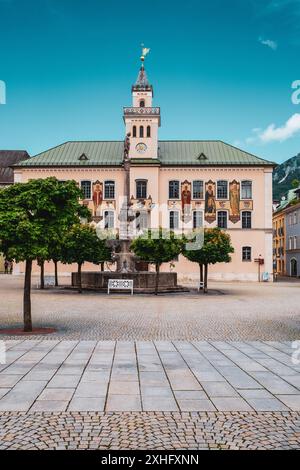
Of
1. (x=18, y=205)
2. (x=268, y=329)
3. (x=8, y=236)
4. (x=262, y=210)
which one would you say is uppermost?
(x=262, y=210)

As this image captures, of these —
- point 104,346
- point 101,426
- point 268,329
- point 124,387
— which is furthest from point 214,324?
point 101,426

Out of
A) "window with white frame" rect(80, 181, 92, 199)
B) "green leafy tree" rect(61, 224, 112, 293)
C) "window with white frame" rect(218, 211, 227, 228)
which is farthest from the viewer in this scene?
"window with white frame" rect(80, 181, 92, 199)

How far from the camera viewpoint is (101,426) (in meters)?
6.19

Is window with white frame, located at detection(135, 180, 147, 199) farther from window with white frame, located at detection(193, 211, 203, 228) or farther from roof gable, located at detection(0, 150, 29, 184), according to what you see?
roof gable, located at detection(0, 150, 29, 184)

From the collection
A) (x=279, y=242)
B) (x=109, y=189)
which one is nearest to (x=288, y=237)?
(x=279, y=242)

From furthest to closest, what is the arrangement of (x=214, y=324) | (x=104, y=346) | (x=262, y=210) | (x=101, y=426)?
(x=262, y=210)
(x=214, y=324)
(x=104, y=346)
(x=101, y=426)

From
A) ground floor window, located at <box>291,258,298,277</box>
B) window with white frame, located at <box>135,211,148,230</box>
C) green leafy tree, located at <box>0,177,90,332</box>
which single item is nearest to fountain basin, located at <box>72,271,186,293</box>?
green leafy tree, located at <box>0,177,90,332</box>

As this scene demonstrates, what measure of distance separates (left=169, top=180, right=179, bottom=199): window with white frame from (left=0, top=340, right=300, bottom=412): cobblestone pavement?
43.5 meters

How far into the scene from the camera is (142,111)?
5681cm

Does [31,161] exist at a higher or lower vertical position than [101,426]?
higher

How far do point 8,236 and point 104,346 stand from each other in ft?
14.4

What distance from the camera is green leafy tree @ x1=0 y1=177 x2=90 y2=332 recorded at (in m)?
13.8

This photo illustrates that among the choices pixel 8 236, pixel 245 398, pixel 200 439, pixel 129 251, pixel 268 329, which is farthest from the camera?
pixel 129 251

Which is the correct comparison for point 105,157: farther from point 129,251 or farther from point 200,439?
point 200,439
